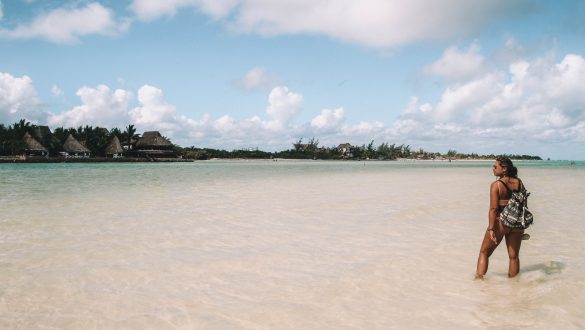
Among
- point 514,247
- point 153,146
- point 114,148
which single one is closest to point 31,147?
point 114,148

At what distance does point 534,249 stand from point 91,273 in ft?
23.3

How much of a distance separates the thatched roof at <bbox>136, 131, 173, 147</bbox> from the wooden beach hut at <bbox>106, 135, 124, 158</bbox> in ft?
12.1

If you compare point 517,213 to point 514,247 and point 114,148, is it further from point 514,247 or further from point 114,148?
point 114,148

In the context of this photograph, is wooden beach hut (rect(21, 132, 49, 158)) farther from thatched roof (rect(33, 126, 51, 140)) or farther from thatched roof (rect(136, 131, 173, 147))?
thatched roof (rect(136, 131, 173, 147))

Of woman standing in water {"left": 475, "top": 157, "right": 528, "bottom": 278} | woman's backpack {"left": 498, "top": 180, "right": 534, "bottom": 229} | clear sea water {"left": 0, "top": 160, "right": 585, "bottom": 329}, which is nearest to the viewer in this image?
clear sea water {"left": 0, "top": 160, "right": 585, "bottom": 329}

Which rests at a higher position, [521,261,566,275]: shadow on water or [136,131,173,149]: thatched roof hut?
[136,131,173,149]: thatched roof hut

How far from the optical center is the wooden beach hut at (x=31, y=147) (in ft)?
231

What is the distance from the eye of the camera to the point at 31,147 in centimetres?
7100

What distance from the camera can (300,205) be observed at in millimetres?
12523

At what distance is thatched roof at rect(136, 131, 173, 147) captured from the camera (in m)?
83.2

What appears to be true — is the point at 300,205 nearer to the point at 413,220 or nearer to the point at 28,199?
the point at 413,220

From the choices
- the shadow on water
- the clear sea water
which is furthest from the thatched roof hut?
the shadow on water

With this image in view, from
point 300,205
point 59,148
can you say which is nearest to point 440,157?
point 59,148

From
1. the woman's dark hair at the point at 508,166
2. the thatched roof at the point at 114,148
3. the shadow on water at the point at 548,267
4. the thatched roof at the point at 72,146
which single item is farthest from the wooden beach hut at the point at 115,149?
the woman's dark hair at the point at 508,166
